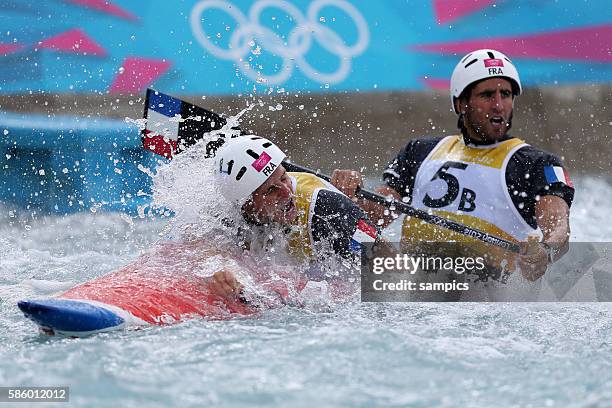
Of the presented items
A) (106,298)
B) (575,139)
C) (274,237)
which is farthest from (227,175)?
(575,139)

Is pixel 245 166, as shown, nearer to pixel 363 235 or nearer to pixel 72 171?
pixel 363 235

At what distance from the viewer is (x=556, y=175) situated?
186 inches

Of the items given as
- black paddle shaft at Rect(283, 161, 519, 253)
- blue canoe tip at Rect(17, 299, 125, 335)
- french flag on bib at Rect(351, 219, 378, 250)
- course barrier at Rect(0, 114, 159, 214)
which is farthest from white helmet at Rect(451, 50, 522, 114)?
course barrier at Rect(0, 114, 159, 214)

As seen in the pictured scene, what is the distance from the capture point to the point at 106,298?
4160 millimetres

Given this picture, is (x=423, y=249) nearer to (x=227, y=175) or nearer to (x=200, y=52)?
(x=227, y=175)

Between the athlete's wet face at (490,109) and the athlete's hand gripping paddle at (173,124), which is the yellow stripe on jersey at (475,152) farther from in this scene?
the athlete's hand gripping paddle at (173,124)

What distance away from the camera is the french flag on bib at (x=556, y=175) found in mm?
4703

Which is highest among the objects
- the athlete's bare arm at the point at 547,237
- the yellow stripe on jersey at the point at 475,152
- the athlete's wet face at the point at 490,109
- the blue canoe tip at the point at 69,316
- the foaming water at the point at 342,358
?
the athlete's wet face at the point at 490,109

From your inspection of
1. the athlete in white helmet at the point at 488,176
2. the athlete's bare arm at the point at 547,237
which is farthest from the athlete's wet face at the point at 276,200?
the athlete's bare arm at the point at 547,237

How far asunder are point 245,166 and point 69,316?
1.26 metres

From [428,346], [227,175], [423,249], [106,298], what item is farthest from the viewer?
[423,249]

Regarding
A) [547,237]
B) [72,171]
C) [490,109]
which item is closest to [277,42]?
[72,171]

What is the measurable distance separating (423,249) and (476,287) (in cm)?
36

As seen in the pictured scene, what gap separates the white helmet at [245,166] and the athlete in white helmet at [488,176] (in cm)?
52
